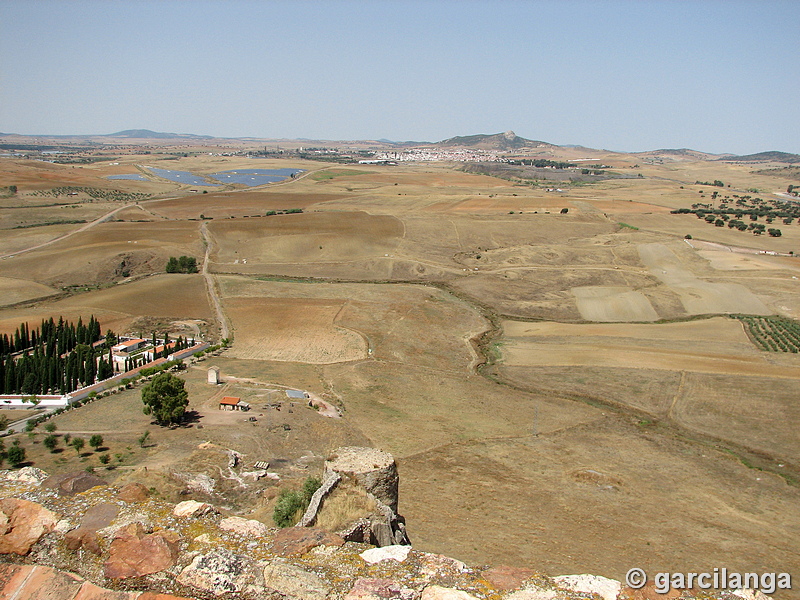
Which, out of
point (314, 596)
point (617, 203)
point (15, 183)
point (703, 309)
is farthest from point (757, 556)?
point (15, 183)

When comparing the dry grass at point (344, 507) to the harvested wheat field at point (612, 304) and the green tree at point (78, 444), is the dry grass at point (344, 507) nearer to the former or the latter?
the green tree at point (78, 444)

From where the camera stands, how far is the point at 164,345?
52562 mm

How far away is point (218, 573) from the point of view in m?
11.0

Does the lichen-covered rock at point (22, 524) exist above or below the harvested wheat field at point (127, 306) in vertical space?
above

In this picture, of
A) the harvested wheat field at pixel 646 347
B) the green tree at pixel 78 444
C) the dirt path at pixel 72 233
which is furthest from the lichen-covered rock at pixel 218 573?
the dirt path at pixel 72 233

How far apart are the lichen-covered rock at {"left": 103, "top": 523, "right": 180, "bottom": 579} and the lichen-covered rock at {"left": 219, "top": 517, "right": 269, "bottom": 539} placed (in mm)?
1320

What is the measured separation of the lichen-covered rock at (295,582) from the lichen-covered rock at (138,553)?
1997 millimetres

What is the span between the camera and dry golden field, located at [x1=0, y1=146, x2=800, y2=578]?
26000 mm

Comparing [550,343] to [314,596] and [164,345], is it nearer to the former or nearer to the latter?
[164,345]

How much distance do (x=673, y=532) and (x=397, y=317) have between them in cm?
4163

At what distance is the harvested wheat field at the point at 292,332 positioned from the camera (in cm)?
5250

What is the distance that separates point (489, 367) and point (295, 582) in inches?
1617

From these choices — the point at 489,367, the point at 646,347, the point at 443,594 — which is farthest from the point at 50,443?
the point at 646,347

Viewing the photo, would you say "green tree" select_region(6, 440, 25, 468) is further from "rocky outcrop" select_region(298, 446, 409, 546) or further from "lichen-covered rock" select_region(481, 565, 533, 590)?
"lichen-covered rock" select_region(481, 565, 533, 590)
